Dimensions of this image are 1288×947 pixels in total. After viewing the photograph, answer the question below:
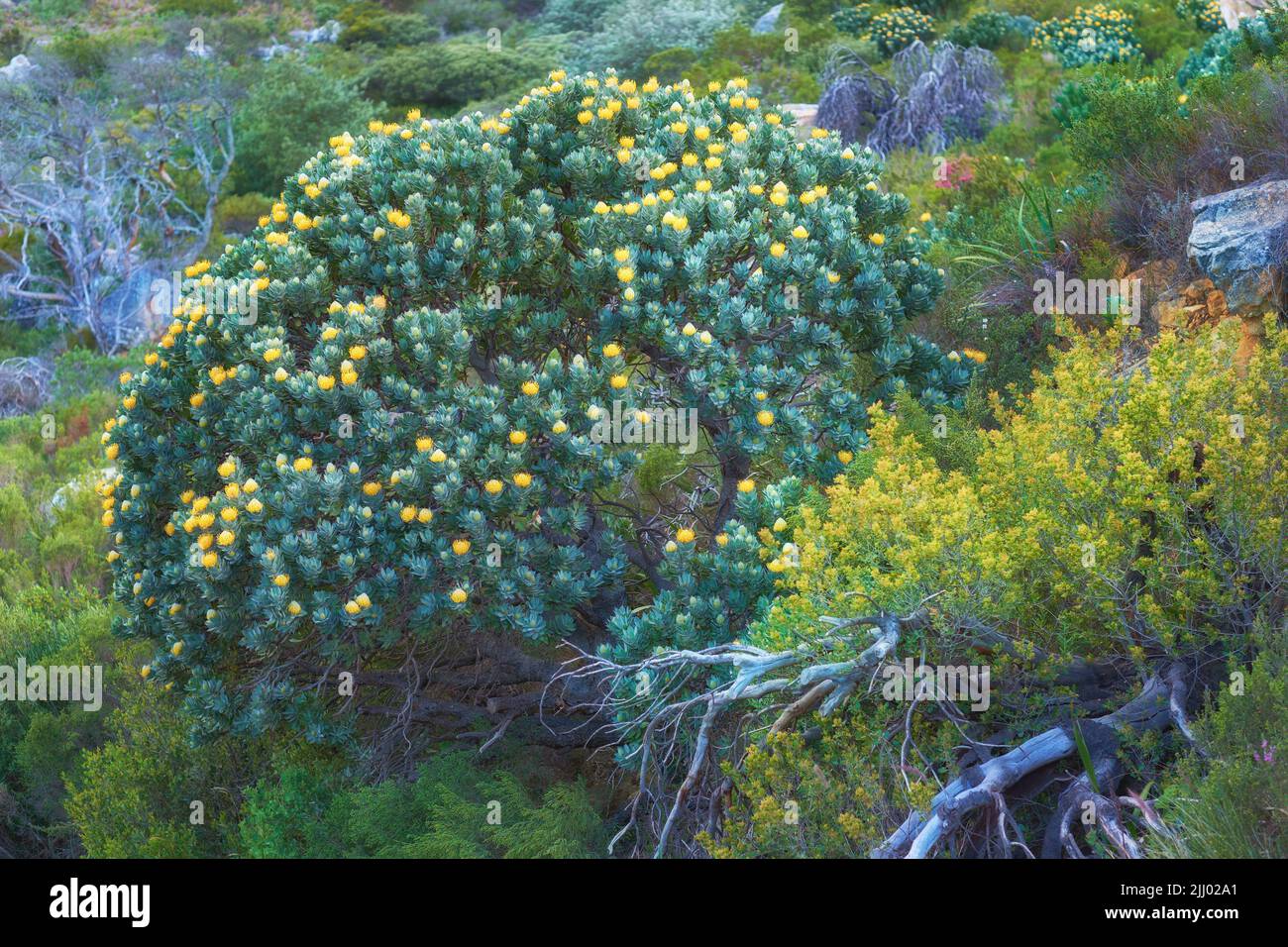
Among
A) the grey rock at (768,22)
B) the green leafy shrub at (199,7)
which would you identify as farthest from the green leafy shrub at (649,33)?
the green leafy shrub at (199,7)

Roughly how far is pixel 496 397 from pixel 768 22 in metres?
20.9

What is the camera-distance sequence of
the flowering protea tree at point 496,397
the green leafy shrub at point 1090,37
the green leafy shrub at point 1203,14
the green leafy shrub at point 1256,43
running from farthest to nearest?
the green leafy shrub at point 1090,37 < the green leafy shrub at point 1203,14 < the green leafy shrub at point 1256,43 < the flowering protea tree at point 496,397

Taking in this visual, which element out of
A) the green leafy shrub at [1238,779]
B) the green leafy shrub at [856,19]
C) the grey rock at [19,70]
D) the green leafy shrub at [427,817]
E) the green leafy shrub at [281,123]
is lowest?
the green leafy shrub at [427,817]

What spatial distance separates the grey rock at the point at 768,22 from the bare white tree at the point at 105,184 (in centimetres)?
988

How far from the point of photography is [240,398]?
5.42m

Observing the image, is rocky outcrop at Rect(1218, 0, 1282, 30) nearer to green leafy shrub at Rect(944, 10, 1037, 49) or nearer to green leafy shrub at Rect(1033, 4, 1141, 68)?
green leafy shrub at Rect(1033, 4, 1141, 68)

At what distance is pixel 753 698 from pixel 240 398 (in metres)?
2.54

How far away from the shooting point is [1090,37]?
1567 cm

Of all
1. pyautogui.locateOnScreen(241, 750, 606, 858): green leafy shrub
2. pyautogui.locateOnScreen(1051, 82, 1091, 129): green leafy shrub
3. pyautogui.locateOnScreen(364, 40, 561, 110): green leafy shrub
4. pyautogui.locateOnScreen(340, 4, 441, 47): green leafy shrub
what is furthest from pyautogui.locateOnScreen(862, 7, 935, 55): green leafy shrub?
pyautogui.locateOnScreen(241, 750, 606, 858): green leafy shrub

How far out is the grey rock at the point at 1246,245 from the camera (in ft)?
19.3

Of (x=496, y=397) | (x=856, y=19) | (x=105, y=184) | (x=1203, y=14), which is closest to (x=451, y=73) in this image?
(x=105, y=184)

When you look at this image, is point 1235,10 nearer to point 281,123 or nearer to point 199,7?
point 281,123

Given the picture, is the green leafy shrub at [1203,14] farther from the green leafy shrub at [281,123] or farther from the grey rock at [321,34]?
the grey rock at [321,34]

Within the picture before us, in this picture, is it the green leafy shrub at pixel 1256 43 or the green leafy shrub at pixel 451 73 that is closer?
the green leafy shrub at pixel 1256 43
